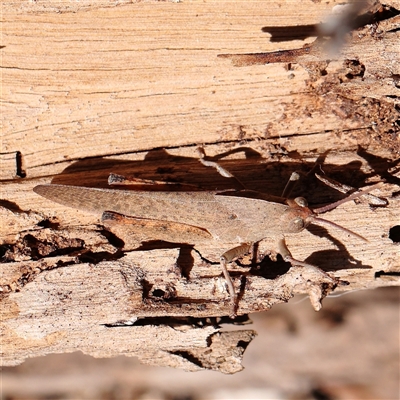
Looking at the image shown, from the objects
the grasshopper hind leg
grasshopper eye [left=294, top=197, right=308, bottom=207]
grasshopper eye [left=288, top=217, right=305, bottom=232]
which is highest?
grasshopper eye [left=294, top=197, right=308, bottom=207]

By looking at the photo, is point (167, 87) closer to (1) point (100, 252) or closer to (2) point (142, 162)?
(2) point (142, 162)

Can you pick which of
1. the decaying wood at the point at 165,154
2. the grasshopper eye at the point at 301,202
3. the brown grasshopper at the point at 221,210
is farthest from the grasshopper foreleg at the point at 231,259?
the grasshopper eye at the point at 301,202

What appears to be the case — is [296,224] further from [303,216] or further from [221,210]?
[221,210]

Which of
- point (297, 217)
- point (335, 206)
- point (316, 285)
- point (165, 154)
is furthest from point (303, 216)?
point (165, 154)

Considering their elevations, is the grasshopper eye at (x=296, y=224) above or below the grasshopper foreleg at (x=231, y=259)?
above

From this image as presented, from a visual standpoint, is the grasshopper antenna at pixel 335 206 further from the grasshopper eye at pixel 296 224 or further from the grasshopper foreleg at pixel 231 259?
the grasshopper foreleg at pixel 231 259

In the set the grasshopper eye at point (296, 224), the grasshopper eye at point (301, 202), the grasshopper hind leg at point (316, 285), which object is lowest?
the grasshopper hind leg at point (316, 285)

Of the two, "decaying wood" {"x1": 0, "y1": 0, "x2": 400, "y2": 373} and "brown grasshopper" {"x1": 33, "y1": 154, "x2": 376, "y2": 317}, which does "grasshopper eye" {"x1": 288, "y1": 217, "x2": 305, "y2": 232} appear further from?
"decaying wood" {"x1": 0, "y1": 0, "x2": 400, "y2": 373}

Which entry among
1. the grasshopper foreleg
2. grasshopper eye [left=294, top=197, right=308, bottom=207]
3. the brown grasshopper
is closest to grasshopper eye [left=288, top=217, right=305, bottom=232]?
the brown grasshopper
